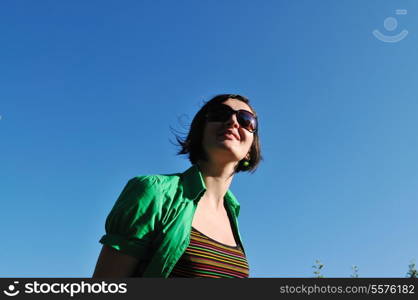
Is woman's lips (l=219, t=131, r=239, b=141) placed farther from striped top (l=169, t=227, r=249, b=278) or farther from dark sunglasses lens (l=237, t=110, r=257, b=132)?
striped top (l=169, t=227, r=249, b=278)

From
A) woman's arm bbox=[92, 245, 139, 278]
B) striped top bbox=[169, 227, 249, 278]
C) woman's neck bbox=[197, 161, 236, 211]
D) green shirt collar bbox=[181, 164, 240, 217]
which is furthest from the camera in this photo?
woman's neck bbox=[197, 161, 236, 211]

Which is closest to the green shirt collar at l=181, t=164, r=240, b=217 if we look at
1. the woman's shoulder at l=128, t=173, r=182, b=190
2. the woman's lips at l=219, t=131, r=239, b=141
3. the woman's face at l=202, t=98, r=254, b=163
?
the woman's shoulder at l=128, t=173, r=182, b=190

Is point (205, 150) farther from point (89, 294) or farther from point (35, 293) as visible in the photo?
point (35, 293)

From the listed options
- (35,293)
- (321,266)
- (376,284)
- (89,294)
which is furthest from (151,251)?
(321,266)

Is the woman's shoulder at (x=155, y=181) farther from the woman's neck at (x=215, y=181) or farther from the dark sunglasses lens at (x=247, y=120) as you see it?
the dark sunglasses lens at (x=247, y=120)

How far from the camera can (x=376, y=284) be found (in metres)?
4.04

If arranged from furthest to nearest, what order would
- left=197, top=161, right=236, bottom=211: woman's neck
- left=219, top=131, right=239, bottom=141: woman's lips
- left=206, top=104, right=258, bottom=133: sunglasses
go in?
left=206, top=104, right=258, bottom=133: sunglasses → left=219, top=131, right=239, bottom=141: woman's lips → left=197, top=161, right=236, bottom=211: woman's neck

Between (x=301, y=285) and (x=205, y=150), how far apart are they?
166 centimetres

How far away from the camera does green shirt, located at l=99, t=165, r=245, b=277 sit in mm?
3053

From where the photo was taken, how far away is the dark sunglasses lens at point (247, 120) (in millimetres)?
4289

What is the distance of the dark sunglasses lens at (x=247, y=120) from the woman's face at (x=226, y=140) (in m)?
0.05

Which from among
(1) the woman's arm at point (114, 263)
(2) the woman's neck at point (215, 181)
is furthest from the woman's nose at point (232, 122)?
(1) the woman's arm at point (114, 263)

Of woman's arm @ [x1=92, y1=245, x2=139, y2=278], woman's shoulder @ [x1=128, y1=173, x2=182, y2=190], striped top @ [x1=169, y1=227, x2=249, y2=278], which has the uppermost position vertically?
woman's shoulder @ [x1=128, y1=173, x2=182, y2=190]

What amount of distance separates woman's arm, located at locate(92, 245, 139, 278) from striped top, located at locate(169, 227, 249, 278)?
330 mm
